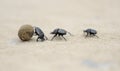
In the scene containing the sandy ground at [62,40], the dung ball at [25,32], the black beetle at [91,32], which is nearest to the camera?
the sandy ground at [62,40]

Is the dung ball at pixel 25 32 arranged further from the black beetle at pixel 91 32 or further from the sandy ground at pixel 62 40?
the black beetle at pixel 91 32

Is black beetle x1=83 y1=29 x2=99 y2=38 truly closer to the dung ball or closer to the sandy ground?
the sandy ground

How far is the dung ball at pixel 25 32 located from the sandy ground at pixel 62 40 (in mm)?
148

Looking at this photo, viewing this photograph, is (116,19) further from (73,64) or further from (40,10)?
(73,64)

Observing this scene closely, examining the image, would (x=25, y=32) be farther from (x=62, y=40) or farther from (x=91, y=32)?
(x=91, y=32)

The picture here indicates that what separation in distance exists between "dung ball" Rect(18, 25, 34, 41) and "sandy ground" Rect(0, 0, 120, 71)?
5.8 inches

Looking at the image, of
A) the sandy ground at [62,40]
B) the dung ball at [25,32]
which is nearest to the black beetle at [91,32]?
the sandy ground at [62,40]

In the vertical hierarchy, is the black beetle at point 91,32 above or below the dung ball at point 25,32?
below

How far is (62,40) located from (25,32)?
3.12 feet

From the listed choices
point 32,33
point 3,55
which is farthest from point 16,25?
point 3,55

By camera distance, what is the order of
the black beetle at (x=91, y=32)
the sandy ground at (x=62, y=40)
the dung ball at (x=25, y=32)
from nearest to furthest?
1. the sandy ground at (x=62, y=40)
2. the dung ball at (x=25, y=32)
3. the black beetle at (x=91, y=32)

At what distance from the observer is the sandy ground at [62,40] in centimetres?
457

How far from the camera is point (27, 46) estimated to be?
5.75m

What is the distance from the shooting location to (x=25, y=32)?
613 centimetres
